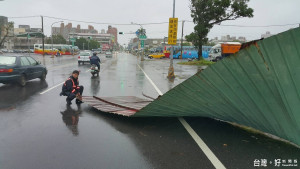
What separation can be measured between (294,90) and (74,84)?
6020 mm

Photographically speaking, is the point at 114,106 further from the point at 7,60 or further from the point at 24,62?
the point at 24,62

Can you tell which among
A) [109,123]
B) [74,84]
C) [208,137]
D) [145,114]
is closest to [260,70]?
[208,137]

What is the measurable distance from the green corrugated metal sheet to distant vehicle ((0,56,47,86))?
8.37 m

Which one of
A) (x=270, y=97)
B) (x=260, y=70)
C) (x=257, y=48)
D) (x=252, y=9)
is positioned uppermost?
(x=252, y=9)

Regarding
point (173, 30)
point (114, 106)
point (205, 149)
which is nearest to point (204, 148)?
point (205, 149)

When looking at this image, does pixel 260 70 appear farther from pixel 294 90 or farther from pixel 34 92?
pixel 34 92

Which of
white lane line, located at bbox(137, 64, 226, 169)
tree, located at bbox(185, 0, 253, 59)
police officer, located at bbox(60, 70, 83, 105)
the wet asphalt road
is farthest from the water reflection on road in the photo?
tree, located at bbox(185, 0, 253, 59)

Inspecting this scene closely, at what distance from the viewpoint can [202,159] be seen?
3.48m

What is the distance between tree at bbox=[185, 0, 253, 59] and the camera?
28.8 meters

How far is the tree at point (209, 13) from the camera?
28.8m

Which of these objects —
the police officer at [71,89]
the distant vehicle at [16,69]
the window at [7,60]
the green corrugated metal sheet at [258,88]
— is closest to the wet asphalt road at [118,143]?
the green corrugated metal sheet at [258,88]

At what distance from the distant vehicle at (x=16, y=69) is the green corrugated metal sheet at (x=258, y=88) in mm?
8365

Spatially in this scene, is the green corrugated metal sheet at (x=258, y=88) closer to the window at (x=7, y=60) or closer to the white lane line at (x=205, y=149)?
the white lane line at (x=205, y=149)

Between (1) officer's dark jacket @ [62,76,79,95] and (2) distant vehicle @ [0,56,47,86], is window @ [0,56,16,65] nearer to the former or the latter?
(2) distant vehicle @ [0,56,47,86]
